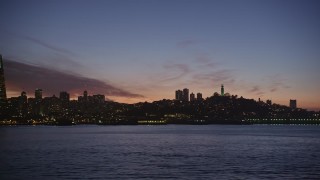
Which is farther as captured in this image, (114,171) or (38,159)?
(38,159)

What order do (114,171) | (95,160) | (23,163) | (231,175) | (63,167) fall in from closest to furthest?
1. (231,175)
2. (114,171)
3. (63,167)
4. (23,163)
5. (95,160)

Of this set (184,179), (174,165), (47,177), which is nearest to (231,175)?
(184,179)

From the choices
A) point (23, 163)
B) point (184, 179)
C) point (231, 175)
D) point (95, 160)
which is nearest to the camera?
point (184, 179)

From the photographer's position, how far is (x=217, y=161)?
60969 millimetres

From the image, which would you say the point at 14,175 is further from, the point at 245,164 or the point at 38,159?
the point at 245,164

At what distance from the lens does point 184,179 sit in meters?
43.9

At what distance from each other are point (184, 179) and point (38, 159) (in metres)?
Result: 27.9

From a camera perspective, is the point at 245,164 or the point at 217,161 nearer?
the point at 245,164

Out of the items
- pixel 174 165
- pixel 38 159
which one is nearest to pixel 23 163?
pixel 38 159

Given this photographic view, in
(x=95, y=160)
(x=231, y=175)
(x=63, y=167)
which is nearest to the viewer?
(x=231, y=175)

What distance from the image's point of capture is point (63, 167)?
177 ft

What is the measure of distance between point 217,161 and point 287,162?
9251mm

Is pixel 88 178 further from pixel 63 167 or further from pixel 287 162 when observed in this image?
pixel 287 162

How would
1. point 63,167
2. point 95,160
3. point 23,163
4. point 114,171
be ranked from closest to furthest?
point 114,171 → point 63,167 → point 23,163 → point 95,160
